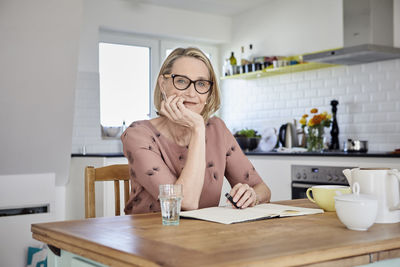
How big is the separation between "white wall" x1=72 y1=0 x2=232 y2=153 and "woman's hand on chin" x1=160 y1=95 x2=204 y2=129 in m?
3.09

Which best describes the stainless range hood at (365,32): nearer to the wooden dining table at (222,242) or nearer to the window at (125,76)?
the window at (125,76)

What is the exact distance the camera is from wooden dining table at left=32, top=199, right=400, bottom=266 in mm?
926

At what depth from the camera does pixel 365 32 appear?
4.14 m

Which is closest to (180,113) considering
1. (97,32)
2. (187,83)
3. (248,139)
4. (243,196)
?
(187,83)

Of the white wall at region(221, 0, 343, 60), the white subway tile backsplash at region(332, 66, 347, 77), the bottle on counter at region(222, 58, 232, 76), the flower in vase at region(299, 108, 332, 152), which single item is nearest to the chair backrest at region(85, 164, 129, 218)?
the flower in vase at region(299, 108, 332, 152)

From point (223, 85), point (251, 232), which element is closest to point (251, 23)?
point (223, 85)

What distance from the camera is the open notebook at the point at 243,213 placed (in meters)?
1.38

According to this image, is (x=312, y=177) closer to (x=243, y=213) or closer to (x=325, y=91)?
(x=325, y=91)

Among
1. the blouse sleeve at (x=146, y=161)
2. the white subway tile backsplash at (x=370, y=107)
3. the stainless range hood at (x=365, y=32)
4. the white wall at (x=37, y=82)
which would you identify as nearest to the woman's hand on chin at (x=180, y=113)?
the blouse sleeve at (x=146, y=161)

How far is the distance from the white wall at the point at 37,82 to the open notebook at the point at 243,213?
7.06ft

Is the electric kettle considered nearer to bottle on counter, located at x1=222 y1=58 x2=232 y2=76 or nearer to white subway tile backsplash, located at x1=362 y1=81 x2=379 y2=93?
white subway tile backsplash, located at x1=362 y1=81 x2=379 y2=93

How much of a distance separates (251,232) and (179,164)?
2.74 ft

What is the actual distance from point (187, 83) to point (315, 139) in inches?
109

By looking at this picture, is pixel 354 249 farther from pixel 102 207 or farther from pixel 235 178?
pixel 102 207
